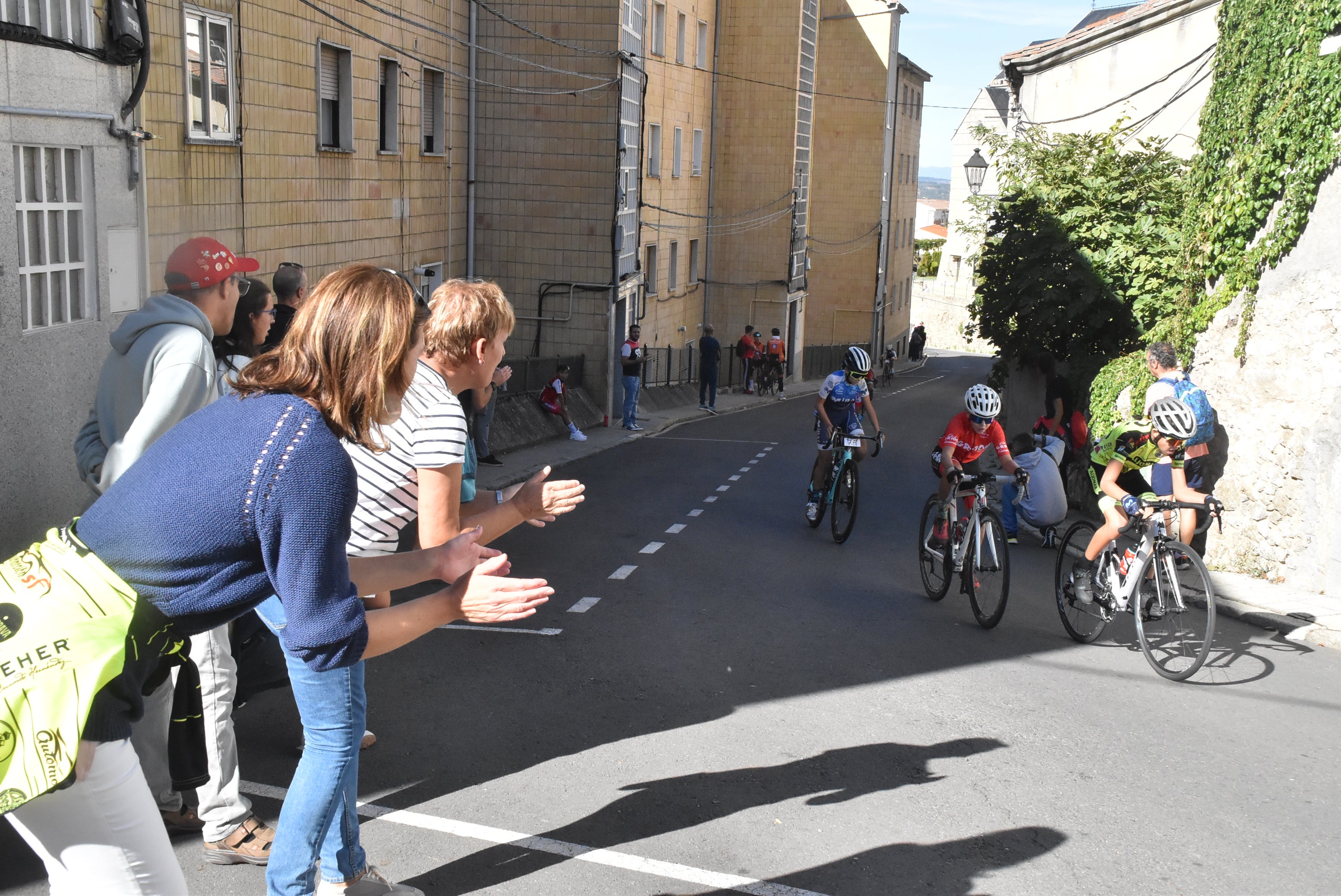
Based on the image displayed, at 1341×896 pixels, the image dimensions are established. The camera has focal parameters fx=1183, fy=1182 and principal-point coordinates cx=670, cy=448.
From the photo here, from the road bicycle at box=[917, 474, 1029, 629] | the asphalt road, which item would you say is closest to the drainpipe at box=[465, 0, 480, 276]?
the asphalt road

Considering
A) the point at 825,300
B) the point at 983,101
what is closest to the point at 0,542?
the point at 825,300

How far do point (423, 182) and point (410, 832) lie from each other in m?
15.9

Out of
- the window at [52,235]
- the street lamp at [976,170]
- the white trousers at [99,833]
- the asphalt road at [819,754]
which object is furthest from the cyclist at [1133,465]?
the street lamp at [976,170]

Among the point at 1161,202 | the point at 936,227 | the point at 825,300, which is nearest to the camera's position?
the point at 1161,202

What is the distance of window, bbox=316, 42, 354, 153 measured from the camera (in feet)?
50.1

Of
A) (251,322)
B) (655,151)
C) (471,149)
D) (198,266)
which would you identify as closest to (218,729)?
(198,266)

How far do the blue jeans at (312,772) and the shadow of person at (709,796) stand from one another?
33.2 inches

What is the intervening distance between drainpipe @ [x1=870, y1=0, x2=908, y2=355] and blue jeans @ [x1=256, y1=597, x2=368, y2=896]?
48.3 meters

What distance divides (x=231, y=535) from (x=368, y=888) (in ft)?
6.09

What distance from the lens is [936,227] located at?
132250 mm

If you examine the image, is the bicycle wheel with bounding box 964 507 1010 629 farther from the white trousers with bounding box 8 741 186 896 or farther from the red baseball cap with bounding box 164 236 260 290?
the white trousers with bounding box 8 741 186 896

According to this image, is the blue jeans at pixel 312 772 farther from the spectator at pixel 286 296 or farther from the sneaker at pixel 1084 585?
the sneaker at pixel 1084 585

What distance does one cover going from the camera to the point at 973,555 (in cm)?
850

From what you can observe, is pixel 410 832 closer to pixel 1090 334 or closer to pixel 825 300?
pixel 1090 334
